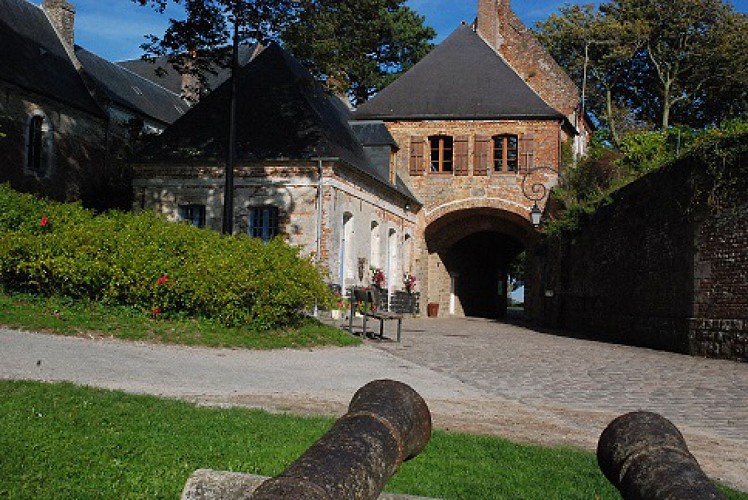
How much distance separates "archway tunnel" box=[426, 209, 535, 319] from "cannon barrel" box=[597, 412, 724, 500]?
1096 inches

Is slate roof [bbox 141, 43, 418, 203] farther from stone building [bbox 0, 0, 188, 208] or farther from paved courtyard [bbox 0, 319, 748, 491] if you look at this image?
paved courtyard [bbox 0, 319, 748, 491]

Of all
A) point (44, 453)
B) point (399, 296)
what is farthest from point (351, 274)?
point (44, 453)

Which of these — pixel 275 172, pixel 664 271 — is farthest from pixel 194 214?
pixel 664 271

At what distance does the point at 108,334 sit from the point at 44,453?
726cm

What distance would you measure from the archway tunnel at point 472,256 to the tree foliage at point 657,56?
784 centimetres

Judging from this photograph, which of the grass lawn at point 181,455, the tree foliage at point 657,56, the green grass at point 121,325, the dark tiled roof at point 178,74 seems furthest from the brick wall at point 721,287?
the dark tiled roof at point 178,74

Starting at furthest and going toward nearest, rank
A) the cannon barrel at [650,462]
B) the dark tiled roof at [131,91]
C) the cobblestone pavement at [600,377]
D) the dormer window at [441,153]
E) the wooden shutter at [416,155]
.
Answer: the dark tiled roof at [131,91]
the dormer window at [441,153]
the wooden shutter at [416,155]
the cobblestone pavement at [600,377]
the cannon barrel at [650,462]

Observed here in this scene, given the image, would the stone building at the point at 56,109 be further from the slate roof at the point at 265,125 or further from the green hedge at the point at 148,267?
the green hedge at the point at 148,267

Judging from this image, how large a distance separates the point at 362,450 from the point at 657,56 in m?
37.7

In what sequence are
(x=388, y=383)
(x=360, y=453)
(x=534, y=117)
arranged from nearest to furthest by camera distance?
(x=360, y=453) → (x=388, y=383) → (x=534, y=117)

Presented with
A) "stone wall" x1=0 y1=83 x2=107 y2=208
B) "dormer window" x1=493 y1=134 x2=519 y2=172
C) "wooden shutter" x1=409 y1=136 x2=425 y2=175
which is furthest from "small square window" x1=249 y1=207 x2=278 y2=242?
"dormer window" x1=493 y1=134 x2=519 y2=172

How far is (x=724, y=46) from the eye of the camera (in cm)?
3434

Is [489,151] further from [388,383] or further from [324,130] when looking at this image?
[388,383]

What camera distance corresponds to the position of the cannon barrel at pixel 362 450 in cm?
198
